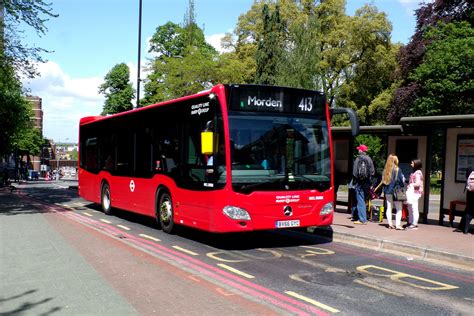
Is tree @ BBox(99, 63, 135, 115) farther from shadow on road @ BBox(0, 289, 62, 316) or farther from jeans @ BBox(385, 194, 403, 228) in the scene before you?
shadow on road @ BBox(0, 289, 62, 316)

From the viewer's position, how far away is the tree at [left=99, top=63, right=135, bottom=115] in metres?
54.4

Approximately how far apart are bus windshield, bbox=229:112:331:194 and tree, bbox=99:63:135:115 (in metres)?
48.0

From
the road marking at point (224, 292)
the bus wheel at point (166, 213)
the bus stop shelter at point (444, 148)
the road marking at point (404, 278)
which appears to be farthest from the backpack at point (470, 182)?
the road marking at point (224, 292)

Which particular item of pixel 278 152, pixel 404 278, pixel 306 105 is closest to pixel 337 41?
pixel 306 105

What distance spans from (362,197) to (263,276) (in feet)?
18.1

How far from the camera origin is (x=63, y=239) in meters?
9.65

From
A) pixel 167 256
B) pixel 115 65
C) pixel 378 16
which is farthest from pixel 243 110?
pixel 115 65

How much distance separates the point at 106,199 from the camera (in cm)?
1434

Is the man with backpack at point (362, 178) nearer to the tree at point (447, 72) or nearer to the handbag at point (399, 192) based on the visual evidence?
the handbag at point (399, 192)

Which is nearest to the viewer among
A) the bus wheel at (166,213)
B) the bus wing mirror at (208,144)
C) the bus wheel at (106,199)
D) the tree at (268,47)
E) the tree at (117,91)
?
the bus wing mirror at (208,144)

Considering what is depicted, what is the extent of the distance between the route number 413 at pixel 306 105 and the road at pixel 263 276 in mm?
2689

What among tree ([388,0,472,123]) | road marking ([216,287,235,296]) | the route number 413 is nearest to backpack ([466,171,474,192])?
the route number 413

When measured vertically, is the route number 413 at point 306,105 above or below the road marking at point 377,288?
above

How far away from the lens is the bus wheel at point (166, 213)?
402 inches
